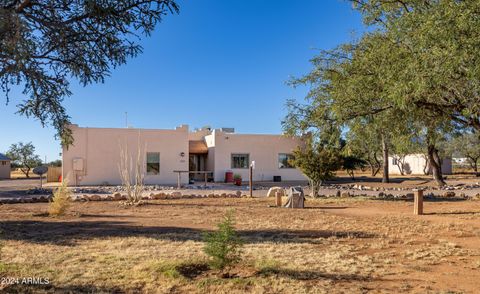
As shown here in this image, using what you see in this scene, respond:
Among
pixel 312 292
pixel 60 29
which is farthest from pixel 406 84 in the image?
pixel 60 29

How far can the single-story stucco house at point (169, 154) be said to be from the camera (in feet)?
92.0

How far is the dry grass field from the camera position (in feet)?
17.6

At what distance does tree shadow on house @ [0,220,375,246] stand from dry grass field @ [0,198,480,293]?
0.02 metres

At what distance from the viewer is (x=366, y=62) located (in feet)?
36.2

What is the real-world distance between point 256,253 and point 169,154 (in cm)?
2307

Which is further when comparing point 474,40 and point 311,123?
point 311,123

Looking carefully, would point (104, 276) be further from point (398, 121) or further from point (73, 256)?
point (398, 121)

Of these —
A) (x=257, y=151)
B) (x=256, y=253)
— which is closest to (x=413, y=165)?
(x=257, y=151)

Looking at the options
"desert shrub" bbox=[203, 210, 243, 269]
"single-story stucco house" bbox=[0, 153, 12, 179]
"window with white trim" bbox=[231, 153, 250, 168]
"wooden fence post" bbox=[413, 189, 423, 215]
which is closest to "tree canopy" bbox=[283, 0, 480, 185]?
"wooden fence post" bbox=[413, 189, 423, 215]

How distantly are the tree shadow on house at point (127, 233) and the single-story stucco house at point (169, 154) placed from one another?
51.4 feet

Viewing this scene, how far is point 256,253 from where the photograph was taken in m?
7.13

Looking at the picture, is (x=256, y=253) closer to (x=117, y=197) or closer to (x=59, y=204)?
(x=59, y=204)

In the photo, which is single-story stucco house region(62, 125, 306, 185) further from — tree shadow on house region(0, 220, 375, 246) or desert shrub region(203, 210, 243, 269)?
desert shrub region(203, 210, 243, 269)

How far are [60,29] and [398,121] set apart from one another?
9643mm
